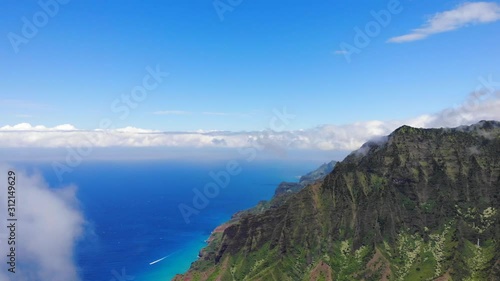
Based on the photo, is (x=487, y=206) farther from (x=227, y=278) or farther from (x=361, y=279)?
(x=227, y=278)

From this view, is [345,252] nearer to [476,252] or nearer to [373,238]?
[373,238]

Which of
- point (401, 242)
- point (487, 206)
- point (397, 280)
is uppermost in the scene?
point (487, 206)

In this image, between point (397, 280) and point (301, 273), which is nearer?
point (397, 280)

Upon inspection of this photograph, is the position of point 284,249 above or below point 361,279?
above

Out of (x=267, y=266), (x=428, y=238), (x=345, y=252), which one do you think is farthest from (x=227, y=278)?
(x=428, y=238)

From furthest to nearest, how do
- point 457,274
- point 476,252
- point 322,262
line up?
point 322,262 < point 476,252 < point 457,274

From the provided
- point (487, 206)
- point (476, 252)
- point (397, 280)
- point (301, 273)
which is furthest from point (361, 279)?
point (487, 206)

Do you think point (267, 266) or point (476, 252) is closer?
point (476, 252)

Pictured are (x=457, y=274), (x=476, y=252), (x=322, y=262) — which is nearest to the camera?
(x=457, y=274)

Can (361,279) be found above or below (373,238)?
below
